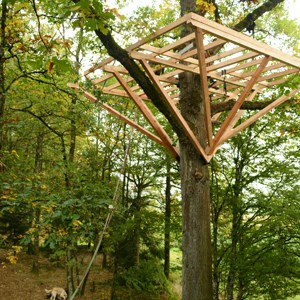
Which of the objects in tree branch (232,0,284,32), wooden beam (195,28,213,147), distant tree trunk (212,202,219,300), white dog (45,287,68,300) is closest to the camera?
wooden beam (195,28,213,147)

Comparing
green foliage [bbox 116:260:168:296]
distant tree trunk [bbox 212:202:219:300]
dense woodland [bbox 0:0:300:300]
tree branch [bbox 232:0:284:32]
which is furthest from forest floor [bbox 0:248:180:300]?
tree branch [bbox 232:0:284:32]

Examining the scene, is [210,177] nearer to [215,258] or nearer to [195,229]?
[215,258]

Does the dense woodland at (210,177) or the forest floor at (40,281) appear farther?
the forest floor at (40,281)

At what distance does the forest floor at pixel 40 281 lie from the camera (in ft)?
35.9

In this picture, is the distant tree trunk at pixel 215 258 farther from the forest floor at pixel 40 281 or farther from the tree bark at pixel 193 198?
the tree bark at pixel 193 198

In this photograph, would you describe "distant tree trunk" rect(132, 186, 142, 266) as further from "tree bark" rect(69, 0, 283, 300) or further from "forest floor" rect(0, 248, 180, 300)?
"tree bark" rect(69, 0, 283, 300)

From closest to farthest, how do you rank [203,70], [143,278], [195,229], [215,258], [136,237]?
[203,70]
[195,229]
[215,258]
[136,237]
[143,278]

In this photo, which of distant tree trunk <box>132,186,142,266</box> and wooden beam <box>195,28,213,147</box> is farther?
distant tree trunk <box>132,186,142,266</box>

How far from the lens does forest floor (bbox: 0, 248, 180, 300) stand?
35.9 feet

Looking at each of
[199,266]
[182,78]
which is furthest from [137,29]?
[199,266]

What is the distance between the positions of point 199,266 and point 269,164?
16.0 feet

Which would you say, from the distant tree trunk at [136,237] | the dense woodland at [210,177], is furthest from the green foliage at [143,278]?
the distant tree trunk at [136,237]

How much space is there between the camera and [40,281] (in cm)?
1220

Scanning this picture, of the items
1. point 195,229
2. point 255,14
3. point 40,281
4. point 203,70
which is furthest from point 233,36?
point 40,281
